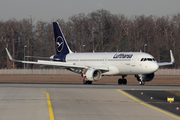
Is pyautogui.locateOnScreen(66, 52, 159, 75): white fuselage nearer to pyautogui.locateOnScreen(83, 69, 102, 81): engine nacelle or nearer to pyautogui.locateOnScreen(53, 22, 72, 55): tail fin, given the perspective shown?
pyautogui.locateOnScreen(83, 69, 102, 81): engine nacelle

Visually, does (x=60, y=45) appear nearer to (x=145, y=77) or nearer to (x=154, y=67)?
(x=145, y=77)

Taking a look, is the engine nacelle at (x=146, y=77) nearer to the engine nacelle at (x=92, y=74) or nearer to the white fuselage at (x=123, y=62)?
the white fuselage at (x=123, y=62)

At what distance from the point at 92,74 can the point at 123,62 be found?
4032 millimetres

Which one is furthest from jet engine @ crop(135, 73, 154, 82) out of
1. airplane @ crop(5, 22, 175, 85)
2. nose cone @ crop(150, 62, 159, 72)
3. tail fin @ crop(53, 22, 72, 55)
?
tail fin @ crop(53, 22, 72, 55)

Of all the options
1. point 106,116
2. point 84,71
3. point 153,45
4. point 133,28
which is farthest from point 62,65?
point 133,28

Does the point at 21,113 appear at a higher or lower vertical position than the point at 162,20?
lower

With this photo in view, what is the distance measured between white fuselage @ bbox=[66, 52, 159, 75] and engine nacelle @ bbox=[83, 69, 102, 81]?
1.40m

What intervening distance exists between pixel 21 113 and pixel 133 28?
10077 cm

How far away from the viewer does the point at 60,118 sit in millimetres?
13992

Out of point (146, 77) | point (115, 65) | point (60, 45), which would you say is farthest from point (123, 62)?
point (60, 45)

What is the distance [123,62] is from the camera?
4300 centimetres

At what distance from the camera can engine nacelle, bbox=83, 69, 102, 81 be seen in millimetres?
42491

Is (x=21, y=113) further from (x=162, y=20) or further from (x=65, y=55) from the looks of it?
(x=162, y=20)

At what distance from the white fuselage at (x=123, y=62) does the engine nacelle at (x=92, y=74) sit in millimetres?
1403
